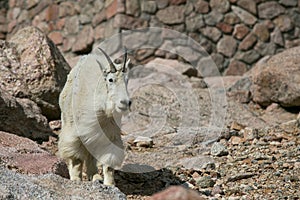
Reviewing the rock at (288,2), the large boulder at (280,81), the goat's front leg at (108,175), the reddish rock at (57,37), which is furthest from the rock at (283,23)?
the goat's front leg at (108,175)

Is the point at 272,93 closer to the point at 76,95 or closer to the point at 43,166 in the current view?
the point at 76,95

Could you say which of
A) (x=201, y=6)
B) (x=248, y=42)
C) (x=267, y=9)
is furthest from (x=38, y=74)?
(x=267, y=9)

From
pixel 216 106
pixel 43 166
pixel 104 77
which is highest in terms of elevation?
pixel 104 77

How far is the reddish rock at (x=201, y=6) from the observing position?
43.4ft

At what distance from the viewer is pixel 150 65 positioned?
12.2 m

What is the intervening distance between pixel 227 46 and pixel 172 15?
1.21 m

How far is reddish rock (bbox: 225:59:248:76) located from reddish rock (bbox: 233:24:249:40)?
18.3 inches

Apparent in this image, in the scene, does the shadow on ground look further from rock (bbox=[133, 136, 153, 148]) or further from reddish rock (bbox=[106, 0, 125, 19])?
reddish rock (bbox=[106, 0, 125, 19])

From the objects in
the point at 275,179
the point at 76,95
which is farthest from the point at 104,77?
the point at 275,179

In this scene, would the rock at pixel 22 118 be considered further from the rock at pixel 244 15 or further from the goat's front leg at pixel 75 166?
the rock at pixel 244 15

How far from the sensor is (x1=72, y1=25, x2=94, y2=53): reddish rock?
523 inches

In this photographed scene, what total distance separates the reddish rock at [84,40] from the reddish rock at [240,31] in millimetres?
2656

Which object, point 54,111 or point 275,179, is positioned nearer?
point 275,179

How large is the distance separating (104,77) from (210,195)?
1437mm
